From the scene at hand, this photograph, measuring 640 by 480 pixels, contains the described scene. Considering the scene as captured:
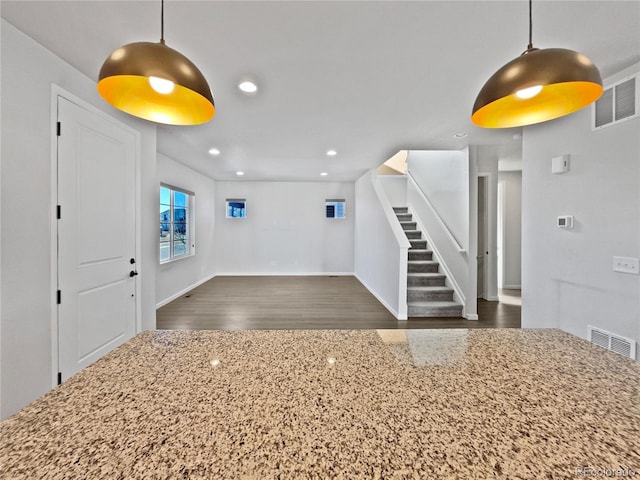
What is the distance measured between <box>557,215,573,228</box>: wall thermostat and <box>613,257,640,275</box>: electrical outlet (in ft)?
1.44

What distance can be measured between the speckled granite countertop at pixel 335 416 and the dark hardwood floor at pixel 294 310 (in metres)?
2.76

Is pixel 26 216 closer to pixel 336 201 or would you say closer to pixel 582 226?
pixel 582 226

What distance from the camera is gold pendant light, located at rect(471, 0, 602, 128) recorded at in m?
0.90

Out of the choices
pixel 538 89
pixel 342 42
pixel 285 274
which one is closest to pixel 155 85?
pixel 342 42

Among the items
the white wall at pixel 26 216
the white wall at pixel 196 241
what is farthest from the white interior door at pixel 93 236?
the white wall at pixel 196 241

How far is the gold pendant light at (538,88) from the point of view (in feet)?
2.96

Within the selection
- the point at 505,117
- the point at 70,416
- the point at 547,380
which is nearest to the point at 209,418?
the point at 70,416

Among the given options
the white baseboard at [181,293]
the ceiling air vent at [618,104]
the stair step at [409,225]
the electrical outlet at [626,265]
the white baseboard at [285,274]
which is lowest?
the white baseboard at [181,293]

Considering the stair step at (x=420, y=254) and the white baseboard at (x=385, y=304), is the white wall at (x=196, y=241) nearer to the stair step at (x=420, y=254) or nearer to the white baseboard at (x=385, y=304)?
the white baseboard at (x=385, y=304)

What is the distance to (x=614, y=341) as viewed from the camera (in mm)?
2109

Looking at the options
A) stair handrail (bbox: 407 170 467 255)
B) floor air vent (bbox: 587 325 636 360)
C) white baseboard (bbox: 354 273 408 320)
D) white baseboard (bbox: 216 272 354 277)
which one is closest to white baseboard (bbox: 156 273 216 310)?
white baseboard (bbox: 216 272 354 277)

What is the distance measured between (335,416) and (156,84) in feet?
4.49

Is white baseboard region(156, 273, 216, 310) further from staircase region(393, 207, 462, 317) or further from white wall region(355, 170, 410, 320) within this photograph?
staircase region(393, 207, 462, 317)

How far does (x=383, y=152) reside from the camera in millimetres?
4414
